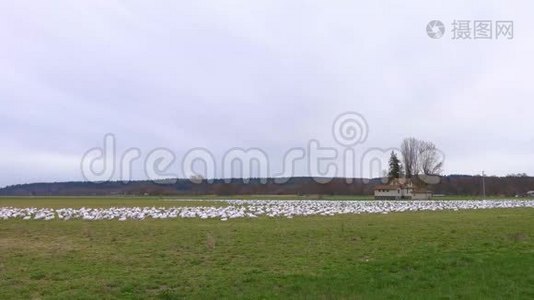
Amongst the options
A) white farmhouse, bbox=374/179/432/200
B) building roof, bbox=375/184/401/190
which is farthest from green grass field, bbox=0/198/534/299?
building roof, bbox=375/184/401/190

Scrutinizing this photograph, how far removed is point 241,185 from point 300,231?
102 meters

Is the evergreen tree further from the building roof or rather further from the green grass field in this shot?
the green grass field

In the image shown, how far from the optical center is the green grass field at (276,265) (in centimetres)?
989

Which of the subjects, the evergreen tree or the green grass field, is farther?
the evergreen tree

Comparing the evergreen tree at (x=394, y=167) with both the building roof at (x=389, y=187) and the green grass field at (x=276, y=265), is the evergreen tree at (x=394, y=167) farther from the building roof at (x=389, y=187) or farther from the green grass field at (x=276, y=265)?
the green grass field at (x=276, y=265)

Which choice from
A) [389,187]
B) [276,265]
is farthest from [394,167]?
[276,265]

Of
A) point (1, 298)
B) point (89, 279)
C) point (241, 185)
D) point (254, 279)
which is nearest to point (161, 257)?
point (89, 279)

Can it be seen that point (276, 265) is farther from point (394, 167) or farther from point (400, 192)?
point (394, 167)

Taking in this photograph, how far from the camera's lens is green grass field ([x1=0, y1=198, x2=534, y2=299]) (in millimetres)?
9887

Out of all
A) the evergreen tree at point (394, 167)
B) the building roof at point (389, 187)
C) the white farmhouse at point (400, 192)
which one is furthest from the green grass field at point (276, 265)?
the evergreen tree at point (394, 167)

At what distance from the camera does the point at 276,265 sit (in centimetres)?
1278

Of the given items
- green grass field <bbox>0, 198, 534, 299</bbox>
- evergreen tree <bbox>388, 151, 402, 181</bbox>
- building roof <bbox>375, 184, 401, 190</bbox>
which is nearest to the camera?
green grass field <bbox>0, 198, 534, 299</bbox>

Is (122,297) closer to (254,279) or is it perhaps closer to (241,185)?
(254,279)

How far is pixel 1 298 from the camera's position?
378 inches
